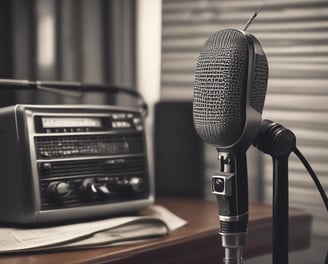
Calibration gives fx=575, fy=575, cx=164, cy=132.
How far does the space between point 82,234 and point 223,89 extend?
0.99 feet

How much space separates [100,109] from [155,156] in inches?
14.9

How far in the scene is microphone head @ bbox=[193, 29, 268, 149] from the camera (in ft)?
2.14

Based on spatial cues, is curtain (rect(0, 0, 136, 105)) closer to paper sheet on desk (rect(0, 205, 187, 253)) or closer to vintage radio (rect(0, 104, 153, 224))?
vintage radio (rect(0, 104, 153, 224))

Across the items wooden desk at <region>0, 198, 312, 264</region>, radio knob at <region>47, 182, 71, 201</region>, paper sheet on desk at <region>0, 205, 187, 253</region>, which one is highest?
radio knob at <region>47, 182, 71, 201</region>

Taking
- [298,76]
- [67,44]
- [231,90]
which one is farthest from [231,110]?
[67,44]

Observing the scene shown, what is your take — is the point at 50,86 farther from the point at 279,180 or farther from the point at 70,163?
the point at 279,180

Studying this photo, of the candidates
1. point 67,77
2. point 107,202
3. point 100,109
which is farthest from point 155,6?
point 107,202

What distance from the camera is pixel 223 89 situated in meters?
0.65

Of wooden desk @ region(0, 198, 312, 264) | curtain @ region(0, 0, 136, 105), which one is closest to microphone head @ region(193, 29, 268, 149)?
wooden desk @ region(0, 198, 312, 264)

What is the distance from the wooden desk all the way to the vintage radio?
0.37 feet

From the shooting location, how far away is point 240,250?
0.69 meters

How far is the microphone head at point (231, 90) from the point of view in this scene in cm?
65

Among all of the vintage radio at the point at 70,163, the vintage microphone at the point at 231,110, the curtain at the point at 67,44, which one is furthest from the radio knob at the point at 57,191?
the curtain at the point at 67,44

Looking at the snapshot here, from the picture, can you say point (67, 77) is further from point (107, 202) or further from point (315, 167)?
point (315, 167)
